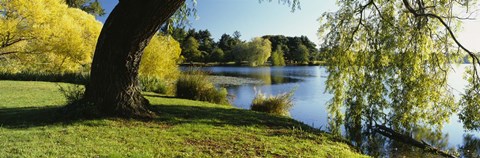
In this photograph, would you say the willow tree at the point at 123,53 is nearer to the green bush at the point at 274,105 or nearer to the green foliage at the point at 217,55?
the green bush at the point at 274,105

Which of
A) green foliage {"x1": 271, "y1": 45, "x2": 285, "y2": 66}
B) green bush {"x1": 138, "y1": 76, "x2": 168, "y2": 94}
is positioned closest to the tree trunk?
green bush {"x1": 138, "y1": 76, "x2": 168, "y2": 94}

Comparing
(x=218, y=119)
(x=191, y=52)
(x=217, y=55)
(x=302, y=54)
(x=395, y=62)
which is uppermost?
(x=191, y=52)

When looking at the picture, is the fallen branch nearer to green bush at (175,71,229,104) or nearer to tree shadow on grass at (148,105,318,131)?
tree shadow on grass at (148,105,318,131)

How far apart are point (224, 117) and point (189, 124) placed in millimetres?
1580

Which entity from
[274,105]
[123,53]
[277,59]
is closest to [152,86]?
[274,105]

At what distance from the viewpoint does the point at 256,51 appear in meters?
68.8

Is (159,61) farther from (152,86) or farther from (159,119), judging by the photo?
(159,119)

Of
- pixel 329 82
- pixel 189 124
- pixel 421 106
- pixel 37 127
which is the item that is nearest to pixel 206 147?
pixel 189 124

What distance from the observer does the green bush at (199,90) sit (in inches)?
511

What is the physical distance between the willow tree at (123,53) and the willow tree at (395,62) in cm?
446

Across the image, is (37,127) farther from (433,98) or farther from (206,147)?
(433,98)

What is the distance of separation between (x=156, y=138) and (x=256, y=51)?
64.0 meters

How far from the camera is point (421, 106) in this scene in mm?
7684

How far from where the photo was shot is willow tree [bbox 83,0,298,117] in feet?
19.9
